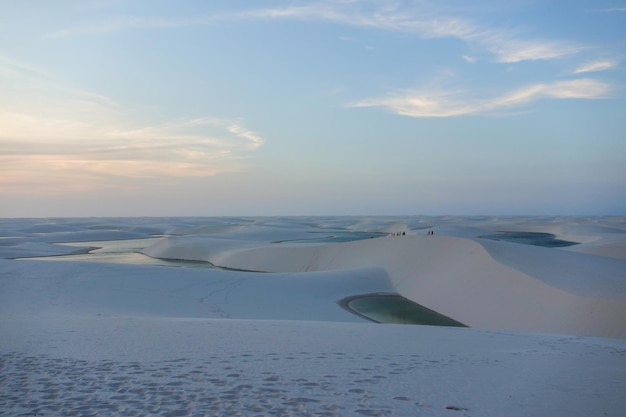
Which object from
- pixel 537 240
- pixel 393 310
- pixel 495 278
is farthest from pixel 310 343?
pixel 537 240

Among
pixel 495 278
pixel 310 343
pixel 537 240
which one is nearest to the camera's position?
pixel 310 343

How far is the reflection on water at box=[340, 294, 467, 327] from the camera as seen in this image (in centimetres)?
1483

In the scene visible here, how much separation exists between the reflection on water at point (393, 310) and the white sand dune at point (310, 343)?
1.60 feet

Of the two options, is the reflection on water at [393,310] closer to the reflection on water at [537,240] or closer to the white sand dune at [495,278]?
the white sand dune at [495,278]

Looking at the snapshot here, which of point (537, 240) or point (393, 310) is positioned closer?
point (393, 310)

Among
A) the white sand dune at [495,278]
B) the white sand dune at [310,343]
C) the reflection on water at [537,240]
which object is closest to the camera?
the white sand dune at [310,343]

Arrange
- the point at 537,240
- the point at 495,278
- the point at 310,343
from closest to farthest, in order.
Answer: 1. the point at 310,343
2. the point at 495,278
3. the point at 537,240

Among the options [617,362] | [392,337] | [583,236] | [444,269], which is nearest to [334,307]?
[444,269]

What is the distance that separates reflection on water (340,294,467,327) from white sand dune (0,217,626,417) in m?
0.49

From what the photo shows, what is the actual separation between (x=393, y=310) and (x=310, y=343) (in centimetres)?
876

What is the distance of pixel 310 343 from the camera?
8195 millimetres

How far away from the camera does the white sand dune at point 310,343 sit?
5031 mm

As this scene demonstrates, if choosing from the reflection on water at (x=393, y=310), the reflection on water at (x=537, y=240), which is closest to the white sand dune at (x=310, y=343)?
the reflection on water at (x=393, y=310)

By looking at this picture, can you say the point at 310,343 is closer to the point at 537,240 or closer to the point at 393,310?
the point at 393,310
